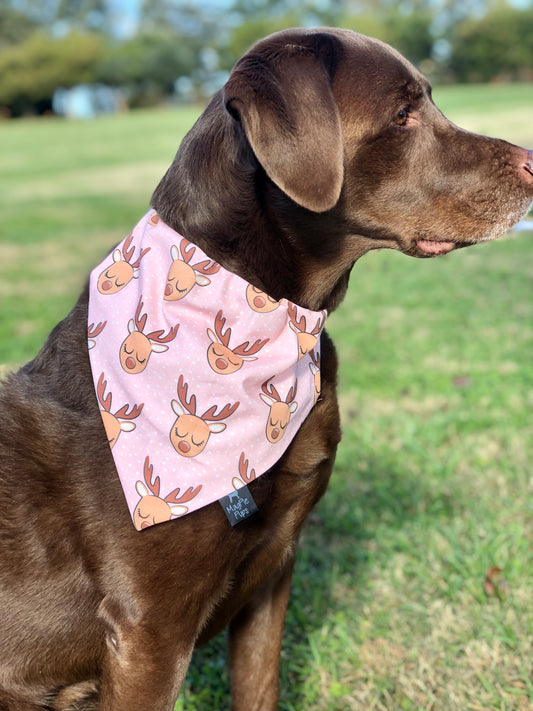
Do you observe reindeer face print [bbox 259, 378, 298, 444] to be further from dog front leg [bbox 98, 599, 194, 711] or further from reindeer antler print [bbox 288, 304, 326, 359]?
dog front leg [bbox 98, 599, 194, 711]

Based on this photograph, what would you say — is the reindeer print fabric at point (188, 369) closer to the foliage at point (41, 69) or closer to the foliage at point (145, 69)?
the foliage at point (41, 69)

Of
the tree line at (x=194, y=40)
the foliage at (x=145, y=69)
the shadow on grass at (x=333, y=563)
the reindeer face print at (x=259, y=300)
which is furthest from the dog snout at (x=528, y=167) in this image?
the foliage at (x=145, y=69)

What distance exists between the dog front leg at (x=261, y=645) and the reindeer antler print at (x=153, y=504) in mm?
682

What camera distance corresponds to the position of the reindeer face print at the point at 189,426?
1.97 m

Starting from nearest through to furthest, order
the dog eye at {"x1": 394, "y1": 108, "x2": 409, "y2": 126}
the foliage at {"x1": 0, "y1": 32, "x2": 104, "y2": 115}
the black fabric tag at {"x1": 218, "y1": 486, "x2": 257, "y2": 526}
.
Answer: the black fabric tag at {"x1": 218, "y1": 486, "x2": 257, "y2": 526}, the dog eye at {"x1": 394, "y1": 108, "x2": 409, "y2": 126}, the foliage at {"x1": 0, "y1": 32, "x2": 104, "y2": 115}

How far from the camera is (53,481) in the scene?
1937mm

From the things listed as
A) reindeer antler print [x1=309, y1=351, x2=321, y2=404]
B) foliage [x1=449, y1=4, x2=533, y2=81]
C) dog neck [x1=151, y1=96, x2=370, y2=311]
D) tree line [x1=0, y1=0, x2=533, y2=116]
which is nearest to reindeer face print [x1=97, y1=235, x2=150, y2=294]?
dog neck [x1=151, y1=96, x2=370, y2=311]

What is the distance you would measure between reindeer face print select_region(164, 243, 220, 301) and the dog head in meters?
0.05

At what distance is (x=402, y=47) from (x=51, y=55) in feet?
81.2

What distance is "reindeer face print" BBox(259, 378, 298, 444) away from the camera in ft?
6.66

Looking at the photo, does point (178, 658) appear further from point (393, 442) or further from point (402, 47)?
point (402, 47)

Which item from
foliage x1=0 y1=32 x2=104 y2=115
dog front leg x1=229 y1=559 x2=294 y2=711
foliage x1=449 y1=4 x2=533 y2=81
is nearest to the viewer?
dog front leg x1=229 y1=559 x2=294 y2=711

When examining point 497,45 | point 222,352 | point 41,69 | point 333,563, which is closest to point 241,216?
point 222,352

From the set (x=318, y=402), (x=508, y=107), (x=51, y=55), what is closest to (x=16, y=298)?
(x=318, y=402)
